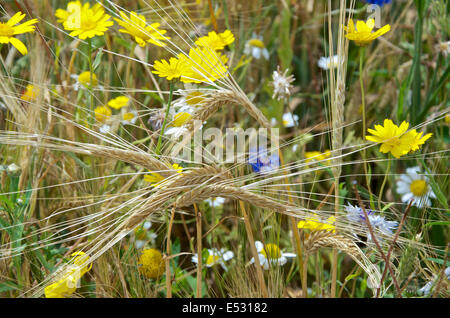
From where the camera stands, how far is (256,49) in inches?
62.4

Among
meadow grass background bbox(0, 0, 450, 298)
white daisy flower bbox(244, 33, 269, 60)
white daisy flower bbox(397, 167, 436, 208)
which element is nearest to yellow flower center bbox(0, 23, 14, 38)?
meadow grass background bbox(0, 0, 450, 298)

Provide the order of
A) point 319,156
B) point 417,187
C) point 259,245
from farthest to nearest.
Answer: point 417,187
point 259,245
point 319,156

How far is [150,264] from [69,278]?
0.71 ft

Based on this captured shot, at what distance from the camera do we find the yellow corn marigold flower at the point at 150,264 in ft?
3.08

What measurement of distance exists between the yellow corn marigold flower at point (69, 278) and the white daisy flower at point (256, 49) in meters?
0.94

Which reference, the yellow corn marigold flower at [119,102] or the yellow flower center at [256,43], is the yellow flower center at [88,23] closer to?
the yellow corn marigold flower at [119,102]

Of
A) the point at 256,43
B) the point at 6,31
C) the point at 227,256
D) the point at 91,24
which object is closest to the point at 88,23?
the point at 91,24

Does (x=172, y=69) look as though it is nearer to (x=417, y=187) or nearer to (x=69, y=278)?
(x=69, y=278)

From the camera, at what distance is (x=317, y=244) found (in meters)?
0.83

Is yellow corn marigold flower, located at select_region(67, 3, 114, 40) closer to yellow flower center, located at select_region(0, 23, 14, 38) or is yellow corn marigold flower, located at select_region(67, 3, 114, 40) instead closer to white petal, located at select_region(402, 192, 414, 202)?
yellow flower center, located at select_region(0, 23, 14, 38)

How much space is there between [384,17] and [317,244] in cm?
90

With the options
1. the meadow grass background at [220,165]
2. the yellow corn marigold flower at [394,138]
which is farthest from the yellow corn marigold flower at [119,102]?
the yellow corn marigold flower at [394,138]
